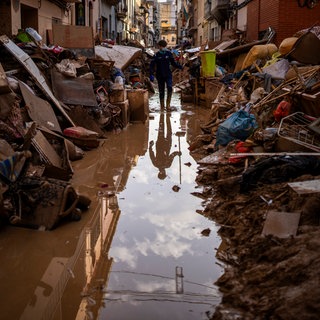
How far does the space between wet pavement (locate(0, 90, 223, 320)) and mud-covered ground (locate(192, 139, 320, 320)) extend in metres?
0.16

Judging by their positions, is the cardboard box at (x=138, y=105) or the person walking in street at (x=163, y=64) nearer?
the cardboard box at (x=138, y=105)

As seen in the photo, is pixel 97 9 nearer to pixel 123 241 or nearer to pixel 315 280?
pixel 123 241

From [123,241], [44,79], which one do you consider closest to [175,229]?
[123,241]

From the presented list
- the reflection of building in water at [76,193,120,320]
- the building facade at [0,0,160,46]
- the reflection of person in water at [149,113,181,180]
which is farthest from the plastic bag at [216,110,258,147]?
the building facade at [0,0,160,46]

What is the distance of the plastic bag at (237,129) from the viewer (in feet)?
23.8

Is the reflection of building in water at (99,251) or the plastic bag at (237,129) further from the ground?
the plastic bag at (237,129)

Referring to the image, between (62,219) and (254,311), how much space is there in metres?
2.34

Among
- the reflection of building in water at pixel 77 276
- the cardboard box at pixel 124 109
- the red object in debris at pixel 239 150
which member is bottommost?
the reflection of building in water at pixel 77 276

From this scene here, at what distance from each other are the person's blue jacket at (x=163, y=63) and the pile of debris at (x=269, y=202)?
14.9ft

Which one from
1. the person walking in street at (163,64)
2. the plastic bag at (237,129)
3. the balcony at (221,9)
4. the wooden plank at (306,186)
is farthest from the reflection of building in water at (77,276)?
the balcony at (221,9)

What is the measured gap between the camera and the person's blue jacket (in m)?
13.2

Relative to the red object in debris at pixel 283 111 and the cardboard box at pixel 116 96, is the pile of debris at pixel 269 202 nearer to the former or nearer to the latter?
the red object in debris at pixel 283 111

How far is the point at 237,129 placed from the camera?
7234mm

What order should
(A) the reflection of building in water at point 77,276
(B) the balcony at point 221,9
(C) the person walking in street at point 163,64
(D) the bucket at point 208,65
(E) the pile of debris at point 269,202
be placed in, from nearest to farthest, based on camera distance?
(E) the pile of debris at point 269,202 < (A) the reflection of building in water at point 77,276 < (C) the person walking in street at point 163,64 < (D) the bucket at point 208,65 < (B) the balcony at point 221,9
